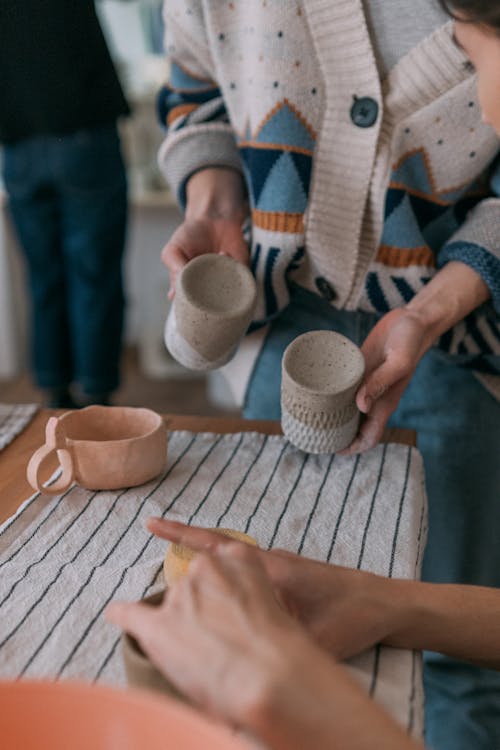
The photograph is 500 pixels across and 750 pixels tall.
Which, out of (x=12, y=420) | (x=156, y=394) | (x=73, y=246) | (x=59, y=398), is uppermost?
(x=12, y=420)

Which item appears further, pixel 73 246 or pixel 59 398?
pixel 59 398

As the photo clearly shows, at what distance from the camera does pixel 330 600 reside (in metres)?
0.72

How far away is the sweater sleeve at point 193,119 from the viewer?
1258 millimetres

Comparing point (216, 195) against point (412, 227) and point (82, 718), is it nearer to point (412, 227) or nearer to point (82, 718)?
point (412, 227)

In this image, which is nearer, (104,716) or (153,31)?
(104,716)

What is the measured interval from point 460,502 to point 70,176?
4.52 feet

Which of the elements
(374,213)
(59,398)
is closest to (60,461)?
(374,213)

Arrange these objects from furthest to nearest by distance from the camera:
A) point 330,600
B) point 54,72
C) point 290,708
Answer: point 54,72 → point 330,600 → point 290,708

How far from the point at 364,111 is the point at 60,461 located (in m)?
0.54

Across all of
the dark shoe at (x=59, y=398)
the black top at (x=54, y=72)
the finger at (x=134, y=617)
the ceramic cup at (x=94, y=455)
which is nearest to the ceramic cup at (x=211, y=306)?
the ceramic cup at (x=94, y=455)

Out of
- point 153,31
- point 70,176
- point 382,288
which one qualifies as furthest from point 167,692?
point 153,31

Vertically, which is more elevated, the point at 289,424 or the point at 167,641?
the point at 167,641

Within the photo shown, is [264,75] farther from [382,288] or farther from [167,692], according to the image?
[167,692]

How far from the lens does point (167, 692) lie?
628 millimetres
